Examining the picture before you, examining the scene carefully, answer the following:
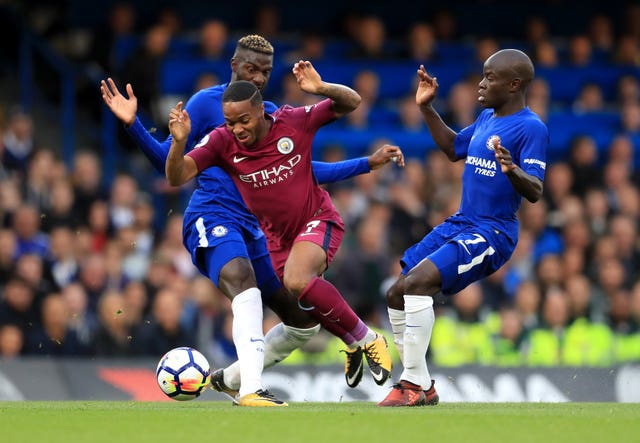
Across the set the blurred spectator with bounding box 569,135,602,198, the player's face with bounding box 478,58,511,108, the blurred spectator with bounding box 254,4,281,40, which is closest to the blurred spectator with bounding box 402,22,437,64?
the blurred spectator with bounding box 254,4,281,40

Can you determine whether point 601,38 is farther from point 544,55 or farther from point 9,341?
point 9,341

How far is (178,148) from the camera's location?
8.92 meters

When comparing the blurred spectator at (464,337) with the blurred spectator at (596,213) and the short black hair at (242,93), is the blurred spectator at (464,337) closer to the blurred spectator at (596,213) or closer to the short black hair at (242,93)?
the blurred spectator at (596,213)

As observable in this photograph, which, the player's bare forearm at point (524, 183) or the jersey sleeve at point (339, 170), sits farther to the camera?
the jersey sleeve at point (339, 170)

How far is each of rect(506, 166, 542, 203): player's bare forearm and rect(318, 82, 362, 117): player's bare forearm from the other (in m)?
1.20

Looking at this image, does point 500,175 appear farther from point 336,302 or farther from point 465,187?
point 336,302

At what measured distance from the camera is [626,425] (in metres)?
7.95

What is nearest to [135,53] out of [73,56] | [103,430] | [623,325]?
[73,56]

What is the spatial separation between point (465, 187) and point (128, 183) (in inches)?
254

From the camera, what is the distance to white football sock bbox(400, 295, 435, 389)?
9266 mm

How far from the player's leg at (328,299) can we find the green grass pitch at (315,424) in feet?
1.78

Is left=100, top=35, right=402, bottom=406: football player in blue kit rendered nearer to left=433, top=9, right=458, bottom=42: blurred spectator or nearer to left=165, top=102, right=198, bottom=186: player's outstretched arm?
left=165, top=102, right=198, bottom=186: player's outstretched arm

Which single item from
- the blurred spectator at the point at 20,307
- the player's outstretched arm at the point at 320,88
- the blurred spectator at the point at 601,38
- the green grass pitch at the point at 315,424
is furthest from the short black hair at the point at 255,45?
the blurred spectator at the point at 601,38

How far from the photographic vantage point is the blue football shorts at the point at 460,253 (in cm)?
930
